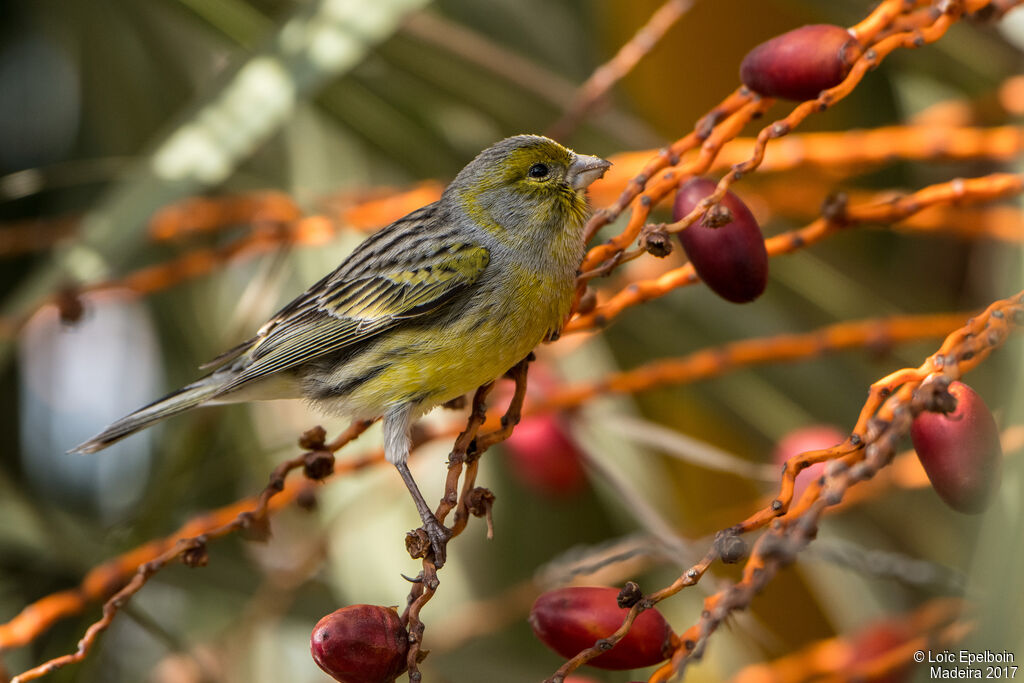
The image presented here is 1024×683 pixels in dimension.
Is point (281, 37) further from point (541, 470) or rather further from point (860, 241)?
point (860, 241)

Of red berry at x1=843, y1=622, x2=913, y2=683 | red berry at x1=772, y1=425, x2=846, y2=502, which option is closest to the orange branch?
red berry at x1=772, y1=425, x2=846, y2=502

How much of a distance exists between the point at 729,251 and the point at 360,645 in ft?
1.94

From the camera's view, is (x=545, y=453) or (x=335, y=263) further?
(x=335, y=263)

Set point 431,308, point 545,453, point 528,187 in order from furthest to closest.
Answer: point 545,453 < point 528,187 < point 431,308

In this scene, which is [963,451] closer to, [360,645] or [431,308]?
[360,645]

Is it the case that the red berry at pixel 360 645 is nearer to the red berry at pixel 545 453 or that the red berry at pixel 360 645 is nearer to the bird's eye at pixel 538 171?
the bird's eye at pixel 538 171

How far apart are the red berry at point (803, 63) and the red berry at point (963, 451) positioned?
40cm

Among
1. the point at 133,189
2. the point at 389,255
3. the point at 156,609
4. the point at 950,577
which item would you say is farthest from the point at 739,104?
the point at 156,609

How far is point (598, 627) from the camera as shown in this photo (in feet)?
3.70

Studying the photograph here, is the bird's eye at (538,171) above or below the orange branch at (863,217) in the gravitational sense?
above

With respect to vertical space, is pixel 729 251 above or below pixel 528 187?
below

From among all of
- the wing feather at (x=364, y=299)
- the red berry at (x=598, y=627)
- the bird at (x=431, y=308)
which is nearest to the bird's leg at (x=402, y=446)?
the bird at (x=431, y=308)

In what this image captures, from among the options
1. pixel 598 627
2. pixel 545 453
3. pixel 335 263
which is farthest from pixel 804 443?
pixel 335 263

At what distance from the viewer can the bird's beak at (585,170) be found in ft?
5.92
